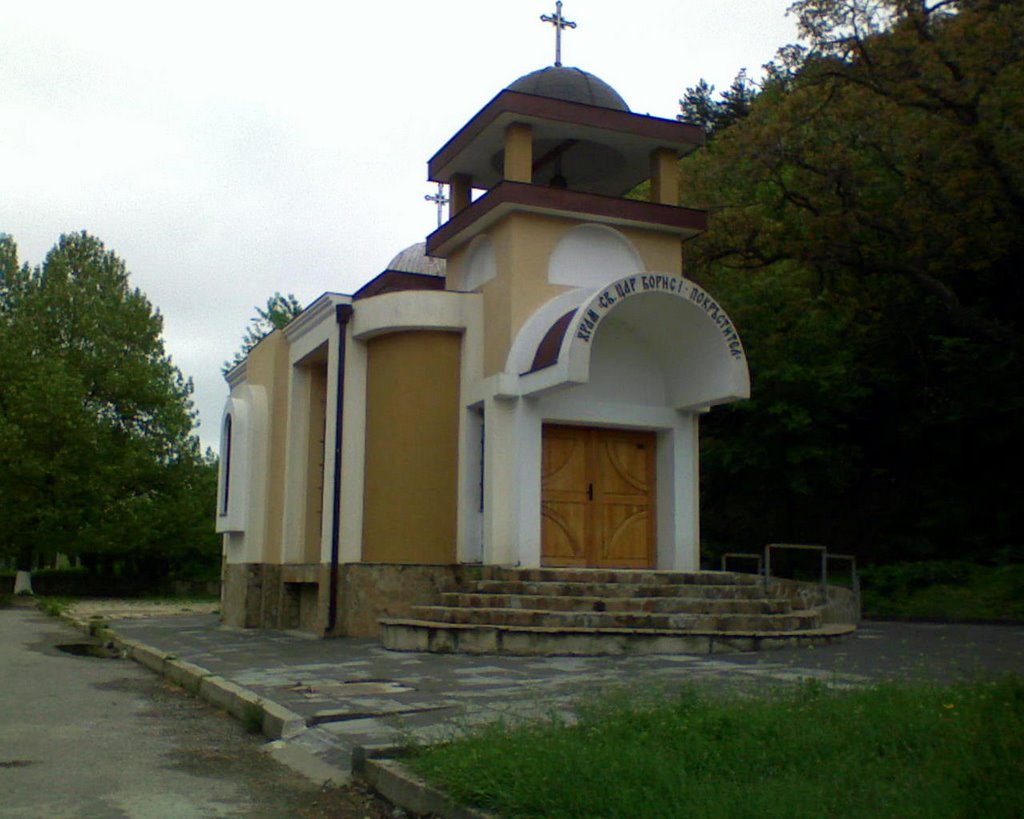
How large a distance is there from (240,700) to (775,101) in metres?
18.7

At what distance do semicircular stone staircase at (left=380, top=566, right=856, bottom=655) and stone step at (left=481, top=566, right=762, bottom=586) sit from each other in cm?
1

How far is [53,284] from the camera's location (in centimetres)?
3759

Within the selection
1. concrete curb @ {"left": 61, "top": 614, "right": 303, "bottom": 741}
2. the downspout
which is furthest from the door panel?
concrete curb @ {"left": 61, "top": 614, "right": 303, "bottom": 741}

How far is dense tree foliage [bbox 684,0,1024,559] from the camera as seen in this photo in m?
18.6

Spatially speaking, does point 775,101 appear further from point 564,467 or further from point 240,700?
point 240,700

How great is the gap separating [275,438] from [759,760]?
1491 centimetres

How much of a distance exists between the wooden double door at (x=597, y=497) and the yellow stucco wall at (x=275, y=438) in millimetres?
5150

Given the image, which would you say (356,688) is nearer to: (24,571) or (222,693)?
(222,693)

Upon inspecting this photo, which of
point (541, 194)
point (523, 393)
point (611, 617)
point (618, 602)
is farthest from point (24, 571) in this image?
point (611, 617)

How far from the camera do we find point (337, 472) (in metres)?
15.5

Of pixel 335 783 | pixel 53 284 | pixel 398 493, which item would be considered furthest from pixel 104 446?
pixel 335 783

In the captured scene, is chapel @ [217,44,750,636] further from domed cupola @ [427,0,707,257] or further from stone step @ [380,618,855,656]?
stone step @ [380,618,855,656]

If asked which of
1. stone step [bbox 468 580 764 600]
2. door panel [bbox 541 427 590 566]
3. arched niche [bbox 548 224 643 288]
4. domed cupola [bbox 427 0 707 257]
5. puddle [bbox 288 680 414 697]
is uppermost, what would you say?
domed cupola [bbox 427 0 707 257]

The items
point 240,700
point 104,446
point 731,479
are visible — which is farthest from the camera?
point 104,446
